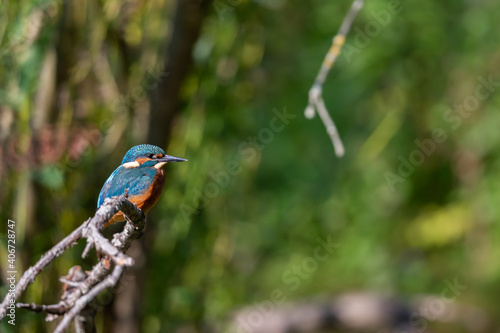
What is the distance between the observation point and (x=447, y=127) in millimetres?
4168

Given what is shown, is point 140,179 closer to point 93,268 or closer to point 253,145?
point 93,268

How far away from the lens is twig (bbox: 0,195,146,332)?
20.3 inches

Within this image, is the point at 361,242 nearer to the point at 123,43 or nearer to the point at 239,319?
the point at 239,319

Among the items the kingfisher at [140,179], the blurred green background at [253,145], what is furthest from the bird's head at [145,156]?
the blurred green background at [253,145]

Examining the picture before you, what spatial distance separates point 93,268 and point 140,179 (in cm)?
11

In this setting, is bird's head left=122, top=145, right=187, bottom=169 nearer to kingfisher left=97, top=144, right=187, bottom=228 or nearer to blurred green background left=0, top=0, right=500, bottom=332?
kingfisher left=97, top=144, right=187, bottom=228

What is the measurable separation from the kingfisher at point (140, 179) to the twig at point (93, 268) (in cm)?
2

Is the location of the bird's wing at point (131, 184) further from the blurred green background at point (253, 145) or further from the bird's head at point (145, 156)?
the blurred green background at point (253, 145)

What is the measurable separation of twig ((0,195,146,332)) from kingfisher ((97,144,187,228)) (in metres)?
A: 0.02

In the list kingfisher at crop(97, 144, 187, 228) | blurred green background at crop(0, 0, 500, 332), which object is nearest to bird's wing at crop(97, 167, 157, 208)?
kingfisher at crop(97, 144, 187, 228)

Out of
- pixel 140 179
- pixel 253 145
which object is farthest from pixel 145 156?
pixel 253 145

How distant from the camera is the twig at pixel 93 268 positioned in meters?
0.52

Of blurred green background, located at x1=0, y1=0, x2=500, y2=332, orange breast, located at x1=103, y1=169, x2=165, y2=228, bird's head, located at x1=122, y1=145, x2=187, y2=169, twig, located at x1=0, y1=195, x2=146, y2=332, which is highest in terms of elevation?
blurred green background, located at x1=0, y1=0, x2=500, y2=332

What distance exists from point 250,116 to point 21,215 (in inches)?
51.9
